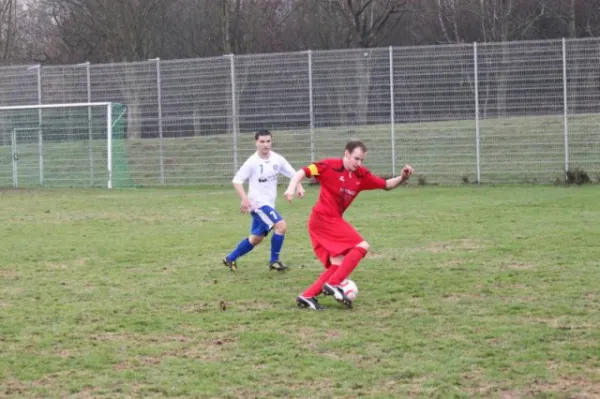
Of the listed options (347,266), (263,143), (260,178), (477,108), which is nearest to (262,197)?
(260,178)

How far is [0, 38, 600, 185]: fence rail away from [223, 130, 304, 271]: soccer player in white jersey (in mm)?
13343

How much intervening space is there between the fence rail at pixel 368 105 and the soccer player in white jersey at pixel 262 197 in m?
13.3

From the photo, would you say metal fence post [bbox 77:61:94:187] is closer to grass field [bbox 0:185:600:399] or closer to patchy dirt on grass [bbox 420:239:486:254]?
grass field [bbox 0:185:600:399]

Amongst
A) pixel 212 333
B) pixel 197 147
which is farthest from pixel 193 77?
pixel 212 333

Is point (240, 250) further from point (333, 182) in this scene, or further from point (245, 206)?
point (333, 182)

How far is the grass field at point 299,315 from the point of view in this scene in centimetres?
593

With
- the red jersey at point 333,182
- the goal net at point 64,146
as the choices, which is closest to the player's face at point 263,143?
the red jersey at point 333,182

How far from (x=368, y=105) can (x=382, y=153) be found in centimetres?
126

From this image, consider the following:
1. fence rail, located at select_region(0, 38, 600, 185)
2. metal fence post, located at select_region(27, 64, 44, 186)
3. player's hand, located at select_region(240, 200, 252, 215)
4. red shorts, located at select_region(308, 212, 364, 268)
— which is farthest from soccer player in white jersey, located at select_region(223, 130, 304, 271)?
metal fence post, located at select_region(27, 64, 44, 186)

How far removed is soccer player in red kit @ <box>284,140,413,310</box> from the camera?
27.7ft

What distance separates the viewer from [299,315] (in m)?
7.93

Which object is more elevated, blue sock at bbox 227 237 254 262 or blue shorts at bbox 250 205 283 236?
blue shorts at bbox 250 205 283 236

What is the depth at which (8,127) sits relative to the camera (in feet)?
88.9

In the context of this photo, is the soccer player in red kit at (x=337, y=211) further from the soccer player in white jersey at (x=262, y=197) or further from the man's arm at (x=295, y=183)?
the soccer player in white jersey at (x=262, y=197)
